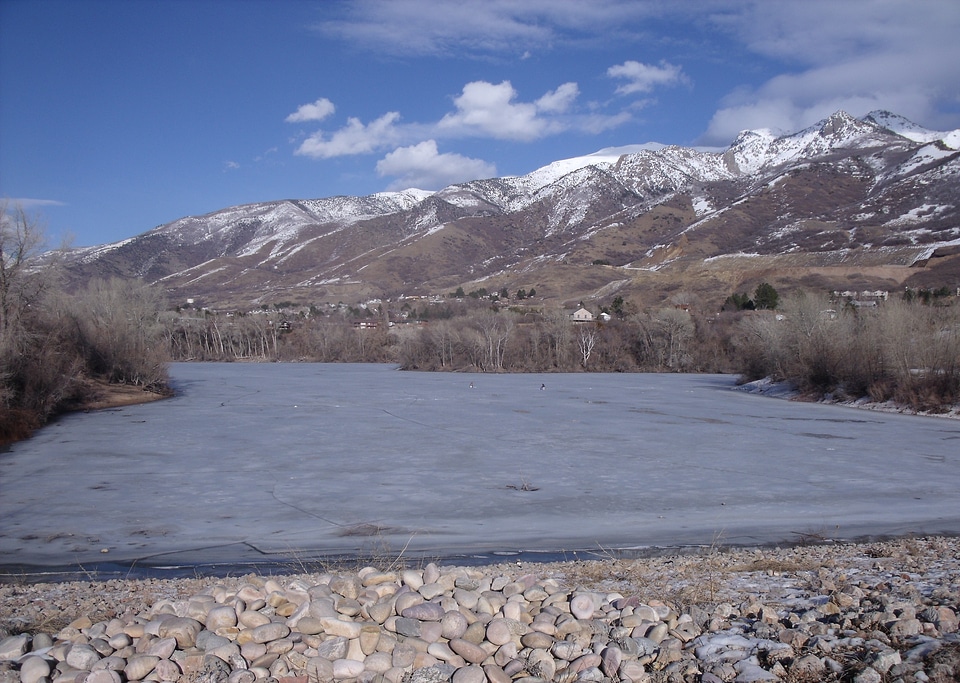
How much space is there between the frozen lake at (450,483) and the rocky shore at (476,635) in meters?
3.61

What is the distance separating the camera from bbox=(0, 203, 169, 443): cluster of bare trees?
27531mm

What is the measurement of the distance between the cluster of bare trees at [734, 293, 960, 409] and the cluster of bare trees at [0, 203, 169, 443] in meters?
36.4

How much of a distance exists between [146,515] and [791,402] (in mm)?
35057

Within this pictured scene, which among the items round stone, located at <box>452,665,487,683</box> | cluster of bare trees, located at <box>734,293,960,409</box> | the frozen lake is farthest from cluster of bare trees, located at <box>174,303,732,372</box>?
round stone, located at <box>452,665,487,683</box>

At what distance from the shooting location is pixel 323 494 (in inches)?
558

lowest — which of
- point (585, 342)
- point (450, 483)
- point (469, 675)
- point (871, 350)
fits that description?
point (450, 483)

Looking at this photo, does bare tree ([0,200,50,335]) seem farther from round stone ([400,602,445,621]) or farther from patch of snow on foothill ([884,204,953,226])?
patch of snow on foothill ([884,204,953,226])

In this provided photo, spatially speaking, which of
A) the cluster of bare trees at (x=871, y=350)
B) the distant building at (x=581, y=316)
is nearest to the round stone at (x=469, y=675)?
the cluster of bare trees at (x=871, y=350)

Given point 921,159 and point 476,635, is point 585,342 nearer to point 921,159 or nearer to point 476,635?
point 476,635

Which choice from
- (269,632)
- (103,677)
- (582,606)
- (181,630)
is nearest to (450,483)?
(582,606)

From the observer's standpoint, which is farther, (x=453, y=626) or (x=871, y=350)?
(x=871, y=350)

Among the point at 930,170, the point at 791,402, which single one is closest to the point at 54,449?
the point at 791,402

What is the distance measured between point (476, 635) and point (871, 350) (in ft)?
125

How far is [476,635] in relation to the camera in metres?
5.38
